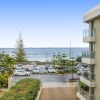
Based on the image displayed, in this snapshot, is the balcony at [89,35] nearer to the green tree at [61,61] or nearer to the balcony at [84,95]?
the balcony at [84,95]

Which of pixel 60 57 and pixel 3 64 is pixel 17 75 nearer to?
pixel 3 64

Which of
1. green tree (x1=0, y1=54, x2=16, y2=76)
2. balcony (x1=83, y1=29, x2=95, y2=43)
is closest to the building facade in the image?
balcony (x1=83, y1=29, x2=95, y2=43)

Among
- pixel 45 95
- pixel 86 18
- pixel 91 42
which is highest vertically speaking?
pixel 86 18

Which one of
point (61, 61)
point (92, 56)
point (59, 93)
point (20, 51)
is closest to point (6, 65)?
point (61, 61)

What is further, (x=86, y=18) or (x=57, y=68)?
(x=57, y=68)

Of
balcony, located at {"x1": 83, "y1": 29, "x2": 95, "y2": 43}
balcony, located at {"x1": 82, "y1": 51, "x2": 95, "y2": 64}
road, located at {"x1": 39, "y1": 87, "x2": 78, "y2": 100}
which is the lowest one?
A: road, located at {"x1": 39, "y1": 87, "x2": 78, "y2": 100}

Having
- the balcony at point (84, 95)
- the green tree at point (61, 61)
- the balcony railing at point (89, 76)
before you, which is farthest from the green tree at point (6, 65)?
the balcony railing at point (89, 76)

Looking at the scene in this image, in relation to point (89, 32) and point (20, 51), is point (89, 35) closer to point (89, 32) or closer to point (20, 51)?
point (89, 32)

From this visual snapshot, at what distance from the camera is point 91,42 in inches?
1039

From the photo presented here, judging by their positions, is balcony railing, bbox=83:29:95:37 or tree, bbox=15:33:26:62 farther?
tree, bbox=15:33:26:62

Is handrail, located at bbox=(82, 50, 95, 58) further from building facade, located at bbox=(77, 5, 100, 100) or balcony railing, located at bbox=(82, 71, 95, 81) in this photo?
balcony railing, located at bbox=(82, 71, 95, 81)

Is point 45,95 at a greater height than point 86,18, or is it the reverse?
point 86,18

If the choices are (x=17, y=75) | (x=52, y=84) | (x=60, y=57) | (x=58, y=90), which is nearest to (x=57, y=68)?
(x=60, y=57)

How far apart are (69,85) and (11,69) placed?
13840 mm
